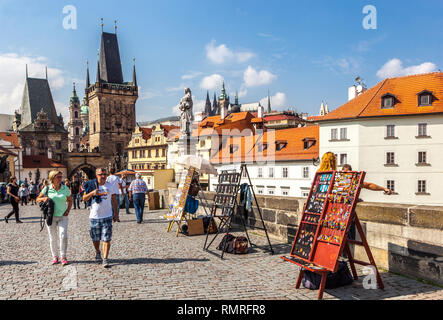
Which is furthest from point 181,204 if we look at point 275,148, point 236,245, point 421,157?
point 275,148

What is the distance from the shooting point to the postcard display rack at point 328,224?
15.5 feet

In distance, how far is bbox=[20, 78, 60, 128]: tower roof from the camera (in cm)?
7919

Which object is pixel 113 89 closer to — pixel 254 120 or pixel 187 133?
pixel 254 120

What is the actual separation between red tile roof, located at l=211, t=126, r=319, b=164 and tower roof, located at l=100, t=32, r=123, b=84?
46.9m

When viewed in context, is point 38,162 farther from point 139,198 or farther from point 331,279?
point 331,279

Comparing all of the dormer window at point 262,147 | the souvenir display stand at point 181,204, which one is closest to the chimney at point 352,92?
the dormer window at point 262,147

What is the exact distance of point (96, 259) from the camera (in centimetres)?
675

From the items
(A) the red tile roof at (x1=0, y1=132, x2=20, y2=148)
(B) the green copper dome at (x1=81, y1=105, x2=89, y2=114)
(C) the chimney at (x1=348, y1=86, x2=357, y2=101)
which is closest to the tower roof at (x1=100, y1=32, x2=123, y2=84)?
(A) the red tile roof at (x1=0, y1=132, x2=20, y2=148)

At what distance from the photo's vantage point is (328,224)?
502 cm

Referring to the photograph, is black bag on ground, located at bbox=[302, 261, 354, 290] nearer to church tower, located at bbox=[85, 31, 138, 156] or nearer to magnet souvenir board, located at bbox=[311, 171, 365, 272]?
magnet souvenir board, located at bbox=[311, 171, 365, 272]

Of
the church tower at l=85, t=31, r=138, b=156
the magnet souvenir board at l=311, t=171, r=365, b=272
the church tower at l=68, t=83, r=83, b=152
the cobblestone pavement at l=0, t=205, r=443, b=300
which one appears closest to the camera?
the magnet souvenir board at l=311, t=171, r=365, b=272

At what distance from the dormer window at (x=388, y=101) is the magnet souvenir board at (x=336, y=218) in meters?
34.4
